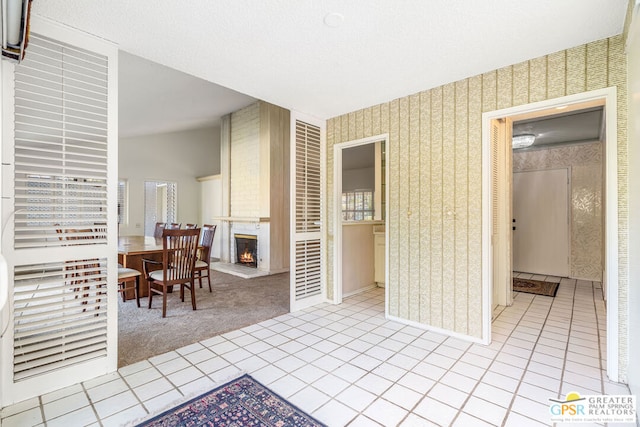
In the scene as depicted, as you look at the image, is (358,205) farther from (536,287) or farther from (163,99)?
(163,99)

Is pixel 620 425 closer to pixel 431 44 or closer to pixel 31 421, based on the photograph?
pixel 431 44

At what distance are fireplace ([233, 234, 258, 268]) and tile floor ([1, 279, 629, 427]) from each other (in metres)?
3.21

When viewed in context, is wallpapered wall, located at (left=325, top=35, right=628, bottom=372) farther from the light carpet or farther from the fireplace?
the fireplace

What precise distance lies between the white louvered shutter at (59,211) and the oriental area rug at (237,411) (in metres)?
0.85

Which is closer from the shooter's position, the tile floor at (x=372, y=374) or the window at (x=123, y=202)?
the tile floor at (x=372, y=374)

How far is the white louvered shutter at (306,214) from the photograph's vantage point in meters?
3.59

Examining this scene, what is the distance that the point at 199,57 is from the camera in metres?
2.36

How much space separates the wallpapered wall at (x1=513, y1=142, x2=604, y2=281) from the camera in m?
5.03

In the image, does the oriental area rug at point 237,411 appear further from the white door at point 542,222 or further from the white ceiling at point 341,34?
the white door at point 542,222

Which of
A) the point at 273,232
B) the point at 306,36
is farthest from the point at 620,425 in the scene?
the point at 273,232

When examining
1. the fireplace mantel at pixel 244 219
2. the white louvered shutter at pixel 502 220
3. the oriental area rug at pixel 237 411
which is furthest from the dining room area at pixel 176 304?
the white louvered shutter at pixel 502 220

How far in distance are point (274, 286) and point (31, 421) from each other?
10.8 ft

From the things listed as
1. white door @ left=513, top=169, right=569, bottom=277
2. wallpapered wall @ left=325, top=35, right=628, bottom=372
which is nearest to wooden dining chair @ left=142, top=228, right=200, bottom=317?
wallpapered wall @ left=325, top=35, right=628, bottom=372

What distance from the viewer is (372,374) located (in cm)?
214
